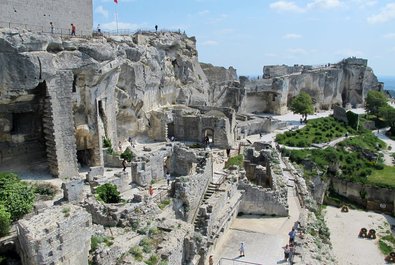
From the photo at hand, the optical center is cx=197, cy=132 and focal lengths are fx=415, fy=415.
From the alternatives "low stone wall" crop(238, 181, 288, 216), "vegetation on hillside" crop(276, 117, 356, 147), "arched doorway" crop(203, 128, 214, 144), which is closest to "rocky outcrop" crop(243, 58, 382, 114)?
"vegetation on hillside" crop(276, 117, 356, 147)

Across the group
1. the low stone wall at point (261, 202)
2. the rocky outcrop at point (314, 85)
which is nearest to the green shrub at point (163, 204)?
the low stone wall at point (261, 202)

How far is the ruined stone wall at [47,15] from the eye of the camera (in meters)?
22.2

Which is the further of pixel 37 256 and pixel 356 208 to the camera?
pixel 356 208

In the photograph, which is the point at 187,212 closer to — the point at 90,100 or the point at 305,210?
the point at 305,210

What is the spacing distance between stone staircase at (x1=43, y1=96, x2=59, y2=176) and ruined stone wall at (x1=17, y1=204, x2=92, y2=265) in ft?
37.6

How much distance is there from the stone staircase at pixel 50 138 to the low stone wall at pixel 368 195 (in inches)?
949

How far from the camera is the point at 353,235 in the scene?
28359 mm

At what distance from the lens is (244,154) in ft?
102

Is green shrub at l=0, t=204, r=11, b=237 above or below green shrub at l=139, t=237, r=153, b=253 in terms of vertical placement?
above

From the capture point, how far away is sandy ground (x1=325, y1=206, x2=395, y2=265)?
2519 cm

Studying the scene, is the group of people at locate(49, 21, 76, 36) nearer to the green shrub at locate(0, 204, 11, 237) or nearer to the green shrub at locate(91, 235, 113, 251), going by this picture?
the green shrub at locate(0, 204, 11, 237)

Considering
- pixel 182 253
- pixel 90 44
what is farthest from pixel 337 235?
pixel 90 44

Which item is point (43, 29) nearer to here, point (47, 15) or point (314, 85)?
point (47, 15)

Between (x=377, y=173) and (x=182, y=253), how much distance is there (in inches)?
1154
